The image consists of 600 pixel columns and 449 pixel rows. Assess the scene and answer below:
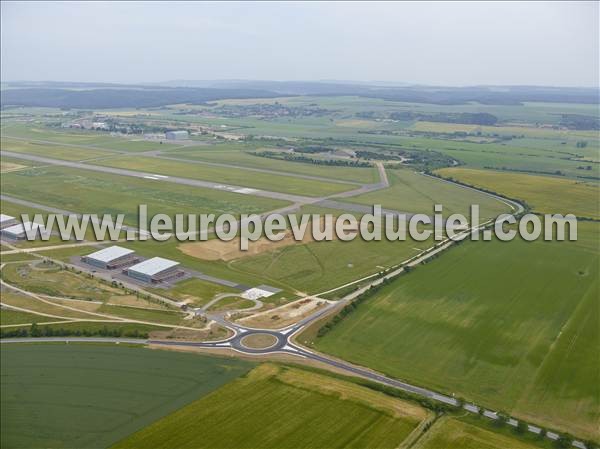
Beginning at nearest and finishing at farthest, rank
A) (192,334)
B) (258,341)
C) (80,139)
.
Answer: (258,341) < (192,334) < (80,139)

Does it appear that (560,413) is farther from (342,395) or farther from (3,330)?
(3,330)

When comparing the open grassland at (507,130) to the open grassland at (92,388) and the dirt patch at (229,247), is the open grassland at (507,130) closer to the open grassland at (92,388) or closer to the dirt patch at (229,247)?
the dirt patch at (229,247)

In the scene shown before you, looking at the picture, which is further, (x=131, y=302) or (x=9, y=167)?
(x=9, y=167)

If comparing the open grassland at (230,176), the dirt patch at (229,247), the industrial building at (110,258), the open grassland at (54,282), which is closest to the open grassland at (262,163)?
the open grassland at (230,176)

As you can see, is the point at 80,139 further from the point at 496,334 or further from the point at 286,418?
the point at 286,418

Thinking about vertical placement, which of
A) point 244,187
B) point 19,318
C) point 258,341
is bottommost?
point 258,341

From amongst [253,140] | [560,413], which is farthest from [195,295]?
[253,140]

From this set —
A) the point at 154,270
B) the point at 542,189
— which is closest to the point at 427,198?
the point at 542,189
